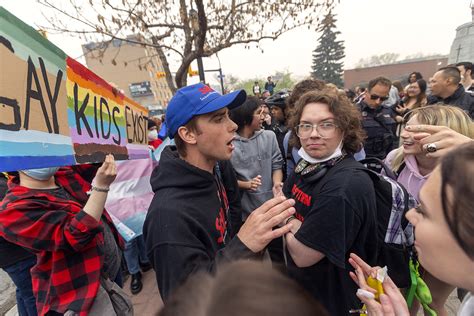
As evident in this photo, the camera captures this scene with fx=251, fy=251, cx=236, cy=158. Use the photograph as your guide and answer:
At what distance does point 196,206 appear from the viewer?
4.59 feet

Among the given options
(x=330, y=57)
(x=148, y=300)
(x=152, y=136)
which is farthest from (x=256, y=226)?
(x=330, y=57)

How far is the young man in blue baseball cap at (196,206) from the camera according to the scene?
1132 millimetres

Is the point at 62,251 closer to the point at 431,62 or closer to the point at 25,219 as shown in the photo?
the point at 25,219

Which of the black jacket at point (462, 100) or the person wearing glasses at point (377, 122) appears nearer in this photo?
the person wearing glasses at point (377, 122)

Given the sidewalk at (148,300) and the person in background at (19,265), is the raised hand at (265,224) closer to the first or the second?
the person in background at (19,265)

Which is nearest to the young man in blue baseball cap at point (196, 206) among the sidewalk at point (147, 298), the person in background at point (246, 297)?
the person in background at point (246, 297)

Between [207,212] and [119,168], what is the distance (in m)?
1.80

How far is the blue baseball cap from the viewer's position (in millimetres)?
1539

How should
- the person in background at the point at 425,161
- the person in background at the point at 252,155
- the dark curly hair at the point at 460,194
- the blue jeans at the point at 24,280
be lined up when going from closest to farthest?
the dark curly hair at the point at 460,194 → the person in background at the point at 425,161 → the blue jeans at the point at 24,280 → the person in background at the point at 252,155

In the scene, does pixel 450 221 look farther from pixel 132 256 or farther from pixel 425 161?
pixel 132 256

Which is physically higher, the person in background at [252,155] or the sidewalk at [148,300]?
the person in background at [252,155]

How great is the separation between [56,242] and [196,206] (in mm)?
961

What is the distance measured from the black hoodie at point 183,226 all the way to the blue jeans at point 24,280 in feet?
4.87

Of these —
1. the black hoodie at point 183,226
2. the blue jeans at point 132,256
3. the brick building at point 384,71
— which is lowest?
the blue jeans at point 132,256
